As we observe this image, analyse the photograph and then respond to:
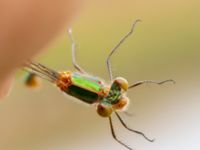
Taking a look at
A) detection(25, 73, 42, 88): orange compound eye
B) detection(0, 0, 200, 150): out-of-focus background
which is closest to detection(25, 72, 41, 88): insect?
detection(25, 73, 42, 88): orange compound eye

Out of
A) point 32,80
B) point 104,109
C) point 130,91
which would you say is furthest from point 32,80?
point 130,91

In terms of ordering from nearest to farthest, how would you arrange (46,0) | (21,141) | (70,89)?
(46,0) → (70,89) → (21,141)

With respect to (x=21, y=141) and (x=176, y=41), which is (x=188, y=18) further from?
(x=21, y=141)

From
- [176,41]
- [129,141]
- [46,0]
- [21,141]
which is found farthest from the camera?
[176,41]

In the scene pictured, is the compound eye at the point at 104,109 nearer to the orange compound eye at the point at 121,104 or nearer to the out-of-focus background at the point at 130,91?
the orange compound eye at the point at 121,104

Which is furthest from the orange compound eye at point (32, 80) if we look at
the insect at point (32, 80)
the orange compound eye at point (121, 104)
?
the orange compound eye at point (121, 104)

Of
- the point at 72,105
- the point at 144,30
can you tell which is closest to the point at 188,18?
the point at 144,30
